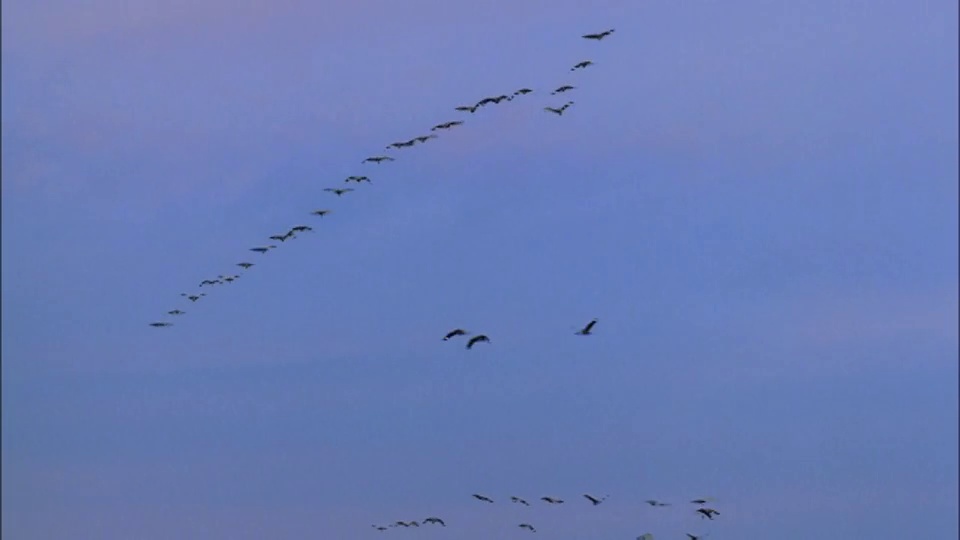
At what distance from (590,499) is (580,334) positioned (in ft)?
73.2

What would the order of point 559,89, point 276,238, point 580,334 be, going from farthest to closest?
point 276,238, point 559,89, point 580,334

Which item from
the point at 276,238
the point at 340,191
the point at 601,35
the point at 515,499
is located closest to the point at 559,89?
the point at 601,35

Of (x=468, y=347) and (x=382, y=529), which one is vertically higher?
(x=468, y=347)

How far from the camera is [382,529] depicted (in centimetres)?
12188

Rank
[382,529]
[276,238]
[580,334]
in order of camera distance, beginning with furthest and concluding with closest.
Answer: [382,529] → [276,238] → [580,334]

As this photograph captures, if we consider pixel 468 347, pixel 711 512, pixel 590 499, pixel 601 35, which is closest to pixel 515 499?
pixel 590 499

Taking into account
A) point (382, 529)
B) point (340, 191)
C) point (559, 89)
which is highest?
point (559, 89)

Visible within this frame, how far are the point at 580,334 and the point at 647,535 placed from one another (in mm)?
14777

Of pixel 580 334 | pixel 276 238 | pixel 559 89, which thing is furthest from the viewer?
pixel 276 238

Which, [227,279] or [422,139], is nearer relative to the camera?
[422,139]

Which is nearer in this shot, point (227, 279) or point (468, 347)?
point (468, 347)

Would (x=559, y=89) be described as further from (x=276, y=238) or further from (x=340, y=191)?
(x=276, y=238)

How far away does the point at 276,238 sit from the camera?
366 ft

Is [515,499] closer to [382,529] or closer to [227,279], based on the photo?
[382,529]
